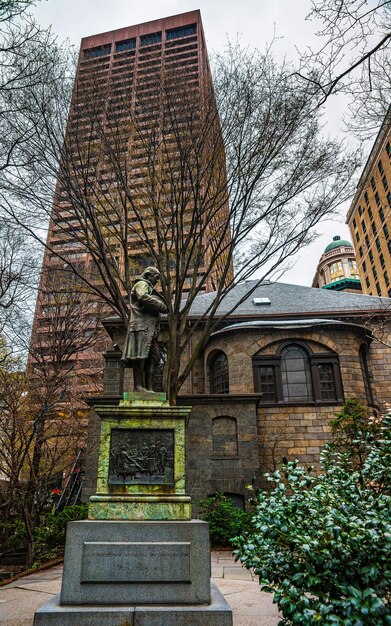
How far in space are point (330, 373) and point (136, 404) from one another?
12.8 m

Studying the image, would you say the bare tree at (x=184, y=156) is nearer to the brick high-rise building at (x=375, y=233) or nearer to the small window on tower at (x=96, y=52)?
the small window on tower at (x=96, y=52)

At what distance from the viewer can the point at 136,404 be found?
5617 millimetres

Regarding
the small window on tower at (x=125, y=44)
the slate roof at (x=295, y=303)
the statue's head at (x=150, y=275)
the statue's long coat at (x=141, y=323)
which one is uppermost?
the small window on tower at (x=125, y=44)

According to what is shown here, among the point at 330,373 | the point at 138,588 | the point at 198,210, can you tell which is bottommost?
the point at 138,588

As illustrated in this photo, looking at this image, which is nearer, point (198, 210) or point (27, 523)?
point (27, 523)

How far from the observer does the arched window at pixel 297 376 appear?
16.4m

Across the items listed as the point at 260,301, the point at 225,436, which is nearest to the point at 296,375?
the point at 225,436

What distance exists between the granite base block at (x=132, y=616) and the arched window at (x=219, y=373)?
13360 millimetres

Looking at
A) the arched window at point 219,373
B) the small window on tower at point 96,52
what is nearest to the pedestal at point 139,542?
the small window on tower at point 96,52

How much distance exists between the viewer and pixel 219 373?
58.9ft

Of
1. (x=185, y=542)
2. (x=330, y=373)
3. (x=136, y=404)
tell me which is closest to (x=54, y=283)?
(x=330, y=373)

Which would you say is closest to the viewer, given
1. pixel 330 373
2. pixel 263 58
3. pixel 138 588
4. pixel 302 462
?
pixel 138 588

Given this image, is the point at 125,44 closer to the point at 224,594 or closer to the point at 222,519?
the point at 222,519

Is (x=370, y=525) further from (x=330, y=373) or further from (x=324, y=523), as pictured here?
(x=330, y=373)
